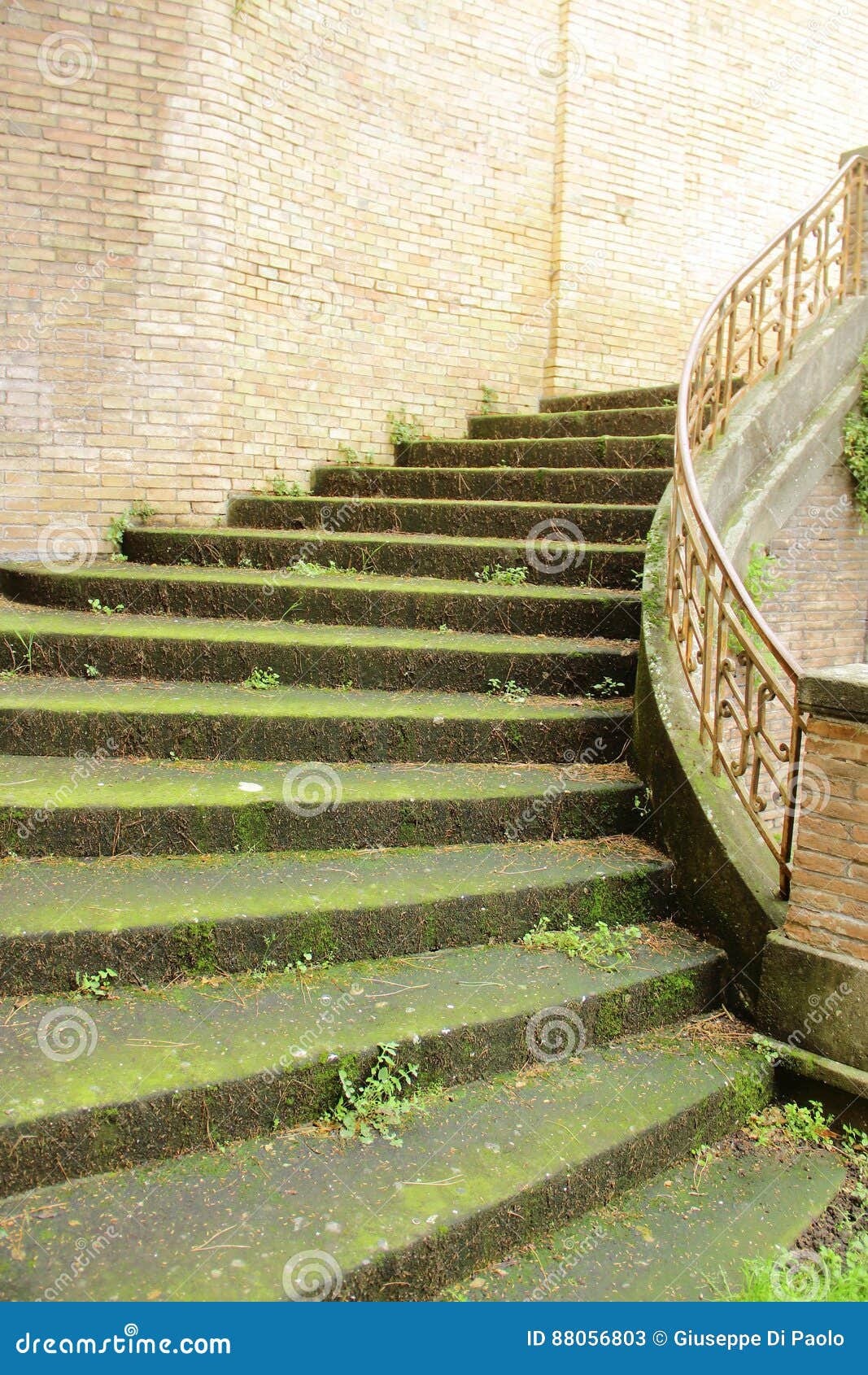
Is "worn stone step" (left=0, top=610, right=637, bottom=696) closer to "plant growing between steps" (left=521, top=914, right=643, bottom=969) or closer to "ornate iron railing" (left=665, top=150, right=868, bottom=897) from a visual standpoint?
"ornate iron railing" (left=665, top=150, right=868, bottom=897)

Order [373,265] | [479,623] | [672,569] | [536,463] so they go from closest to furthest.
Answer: [672,569] → [479,623] → [536,463] → [373,265]

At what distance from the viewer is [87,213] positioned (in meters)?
6.19

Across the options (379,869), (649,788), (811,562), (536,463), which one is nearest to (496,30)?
(536,463)

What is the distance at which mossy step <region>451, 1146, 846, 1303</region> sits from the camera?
258cm

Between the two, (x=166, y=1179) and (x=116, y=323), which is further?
(x=116, y=323)

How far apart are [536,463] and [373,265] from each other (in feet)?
7.49

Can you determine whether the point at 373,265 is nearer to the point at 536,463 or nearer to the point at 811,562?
the point at 536,463

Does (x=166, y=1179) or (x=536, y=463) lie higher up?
Result: (x=536, y=463)

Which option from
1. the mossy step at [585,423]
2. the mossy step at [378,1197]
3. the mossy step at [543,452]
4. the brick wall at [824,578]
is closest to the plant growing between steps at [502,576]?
the mossy step at [543,452]

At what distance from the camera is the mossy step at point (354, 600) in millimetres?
5164

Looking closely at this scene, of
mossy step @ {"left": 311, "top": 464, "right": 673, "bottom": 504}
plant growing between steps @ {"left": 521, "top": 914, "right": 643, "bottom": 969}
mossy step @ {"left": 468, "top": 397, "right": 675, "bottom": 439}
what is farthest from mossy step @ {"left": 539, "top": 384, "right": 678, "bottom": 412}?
plant growing between steps @ {"left": 521, "top": 914, "right": 643, "bottom": 969}

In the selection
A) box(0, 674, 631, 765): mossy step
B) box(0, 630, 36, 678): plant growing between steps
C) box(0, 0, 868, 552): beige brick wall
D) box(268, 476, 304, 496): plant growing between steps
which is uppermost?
box(0, 0, 868, 552): beige brick wall

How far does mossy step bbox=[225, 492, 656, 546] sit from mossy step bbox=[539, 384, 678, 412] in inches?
55.1

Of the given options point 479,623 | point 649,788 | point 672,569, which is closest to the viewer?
point 649,788
